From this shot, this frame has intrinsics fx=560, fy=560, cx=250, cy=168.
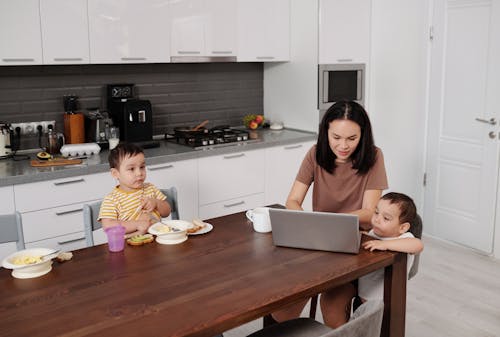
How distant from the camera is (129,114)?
4008 mm

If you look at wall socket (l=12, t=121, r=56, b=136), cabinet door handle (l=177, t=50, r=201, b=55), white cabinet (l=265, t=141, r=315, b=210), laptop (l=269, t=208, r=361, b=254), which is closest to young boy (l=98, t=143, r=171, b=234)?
laptop (l=269, t=208, r=361, b=254)

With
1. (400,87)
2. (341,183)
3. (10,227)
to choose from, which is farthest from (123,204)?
(400,87)

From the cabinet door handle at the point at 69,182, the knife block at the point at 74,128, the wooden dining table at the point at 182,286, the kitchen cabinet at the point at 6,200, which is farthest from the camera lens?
the knife block at the point at 74,128

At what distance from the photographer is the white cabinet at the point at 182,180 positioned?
3.78m

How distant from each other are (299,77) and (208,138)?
1.08 meters

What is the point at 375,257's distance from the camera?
207 cm

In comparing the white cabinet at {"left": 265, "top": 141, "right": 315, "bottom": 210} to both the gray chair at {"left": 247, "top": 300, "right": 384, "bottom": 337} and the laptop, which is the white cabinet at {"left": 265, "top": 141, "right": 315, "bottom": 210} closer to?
the laptop

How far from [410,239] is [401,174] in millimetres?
2889

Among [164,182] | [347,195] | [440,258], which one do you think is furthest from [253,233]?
[440,258]

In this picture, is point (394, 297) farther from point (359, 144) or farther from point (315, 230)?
point (359, 144)

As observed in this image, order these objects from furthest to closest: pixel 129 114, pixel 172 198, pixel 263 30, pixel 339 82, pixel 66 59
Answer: pixel 339 82 < pixel 263 30 < pixel 129 114 < pixel 66 59 < pixel 172 198

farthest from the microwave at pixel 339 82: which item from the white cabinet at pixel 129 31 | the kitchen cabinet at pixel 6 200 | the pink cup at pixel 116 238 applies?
the pink cup at pixel 116 238

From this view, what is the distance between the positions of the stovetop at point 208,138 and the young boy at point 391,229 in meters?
2.00

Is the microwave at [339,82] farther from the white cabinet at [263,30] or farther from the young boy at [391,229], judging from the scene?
the young boy at [391,229]
